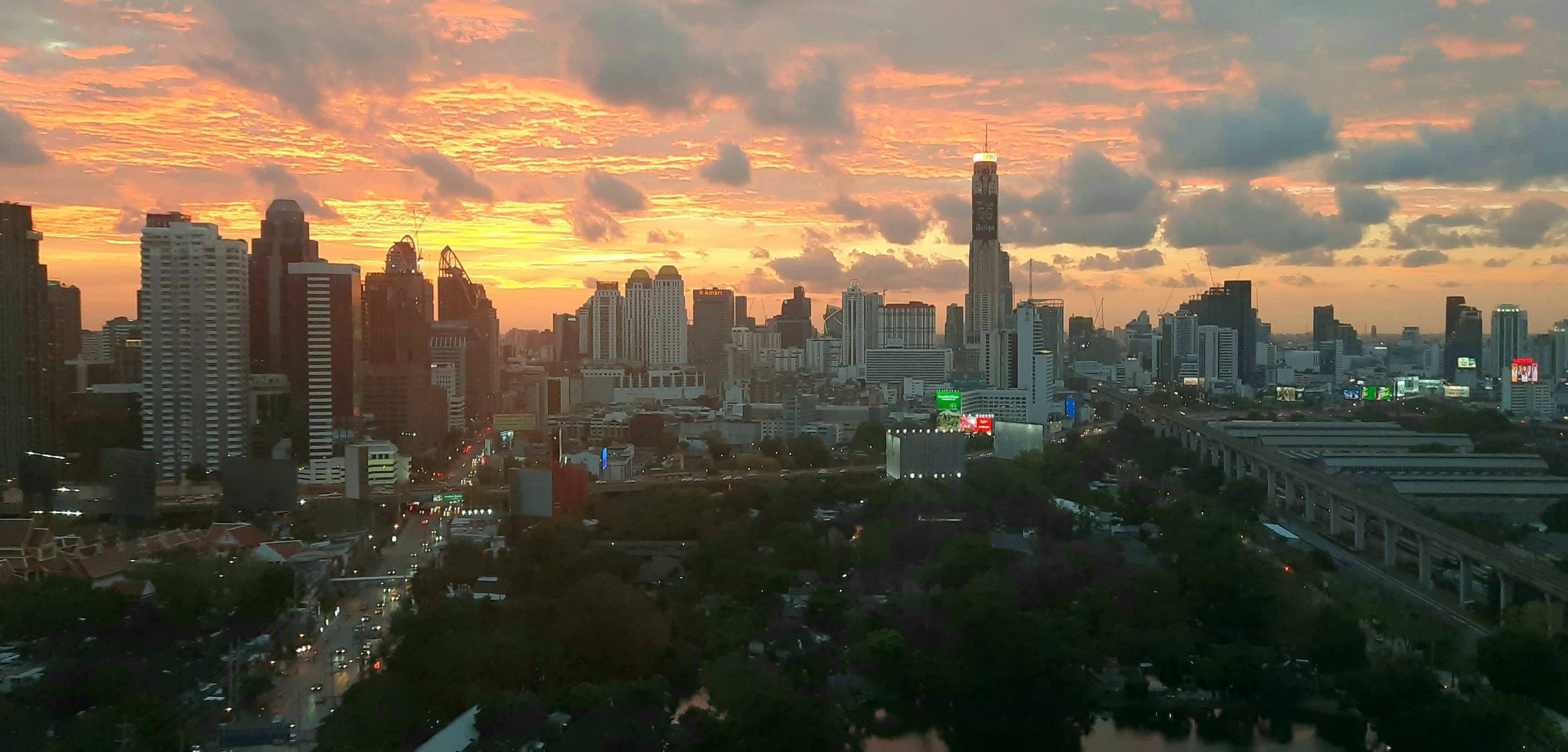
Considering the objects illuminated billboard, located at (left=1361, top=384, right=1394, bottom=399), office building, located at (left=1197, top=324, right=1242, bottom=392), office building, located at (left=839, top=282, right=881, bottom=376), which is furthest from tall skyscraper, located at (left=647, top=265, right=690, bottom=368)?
illuminated billboard, located at (left=1361, top=384, right=1394, bottom=399)

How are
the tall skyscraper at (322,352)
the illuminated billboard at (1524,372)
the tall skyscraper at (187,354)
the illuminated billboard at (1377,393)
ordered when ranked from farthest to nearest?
the illuminated billboard at (1377,393) → the illuminated billboard at (1524,372) → the tall skyscraper at (322,352) → the tall skyscraper at (187,354)

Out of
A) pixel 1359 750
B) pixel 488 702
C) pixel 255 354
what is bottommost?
pixel 1359 750

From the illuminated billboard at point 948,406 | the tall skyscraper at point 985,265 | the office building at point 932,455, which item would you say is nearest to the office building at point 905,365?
the tall skyscraper at point 985,265

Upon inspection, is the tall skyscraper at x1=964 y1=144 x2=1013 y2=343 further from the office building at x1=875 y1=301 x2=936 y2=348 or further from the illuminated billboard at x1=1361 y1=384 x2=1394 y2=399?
the illuminated billboard at x1=1361 y1=384 x2=1394 y2=399

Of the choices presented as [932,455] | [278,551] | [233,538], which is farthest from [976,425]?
[233,538]

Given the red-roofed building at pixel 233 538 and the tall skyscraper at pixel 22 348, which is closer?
the red-roofed building at pixel 233 538

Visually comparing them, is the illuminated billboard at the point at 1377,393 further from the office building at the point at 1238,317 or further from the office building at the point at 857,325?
the office building at the point at 857,325

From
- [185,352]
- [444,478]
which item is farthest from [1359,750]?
[185,352]

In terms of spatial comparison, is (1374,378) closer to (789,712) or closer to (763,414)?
(763,414)
